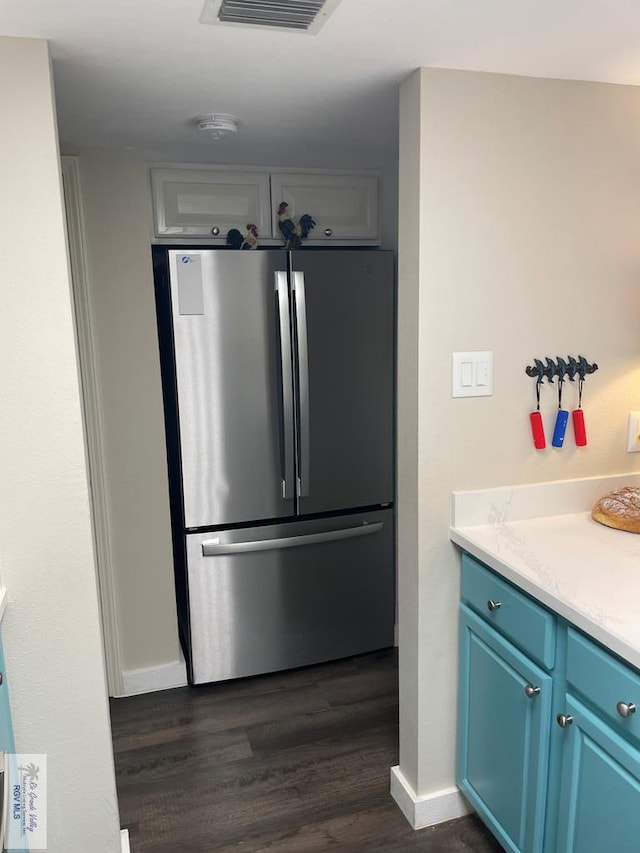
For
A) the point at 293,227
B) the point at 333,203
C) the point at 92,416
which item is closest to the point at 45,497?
the point at 92,416

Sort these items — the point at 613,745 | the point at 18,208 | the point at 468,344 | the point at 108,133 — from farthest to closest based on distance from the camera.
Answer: the point at 108,133
the point at 468,344
the point at 18,208
the point at 613,745

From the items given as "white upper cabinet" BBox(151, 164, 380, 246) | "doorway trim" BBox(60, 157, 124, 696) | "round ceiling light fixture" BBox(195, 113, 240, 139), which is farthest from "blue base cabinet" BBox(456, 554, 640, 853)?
"white upper cabinet" BBox(151, 164, 380, 246)

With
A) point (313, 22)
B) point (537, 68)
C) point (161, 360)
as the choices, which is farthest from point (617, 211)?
point (161, 360)

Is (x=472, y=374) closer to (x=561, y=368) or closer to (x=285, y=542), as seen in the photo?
(x=561, y=368)

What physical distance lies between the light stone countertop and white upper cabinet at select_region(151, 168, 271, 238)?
1.54m

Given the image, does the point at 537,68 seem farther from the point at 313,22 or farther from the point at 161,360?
the point at 161,360

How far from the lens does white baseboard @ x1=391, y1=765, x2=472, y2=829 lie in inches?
82.3

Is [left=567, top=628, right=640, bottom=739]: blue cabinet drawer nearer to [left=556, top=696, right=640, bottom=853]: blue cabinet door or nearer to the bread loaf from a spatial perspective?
[left=556, top=696, right=640, bottom=853]: blue cabinet door

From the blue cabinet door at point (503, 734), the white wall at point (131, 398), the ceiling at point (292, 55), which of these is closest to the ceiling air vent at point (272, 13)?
the ceiling at point (292, 55)

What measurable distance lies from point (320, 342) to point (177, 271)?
2.03 ft

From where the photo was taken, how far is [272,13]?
4.66 feet

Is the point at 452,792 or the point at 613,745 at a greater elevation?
the point at 613,745

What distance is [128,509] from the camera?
2713 mm

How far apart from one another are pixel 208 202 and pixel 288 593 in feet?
5.46
